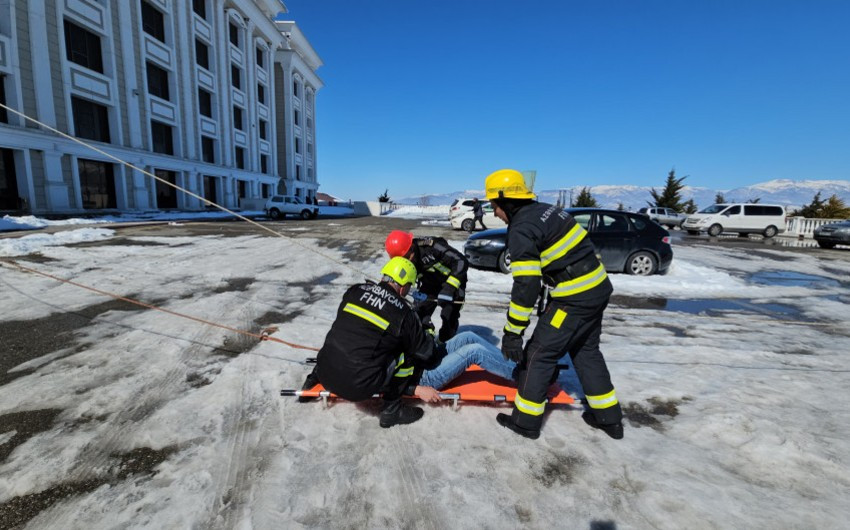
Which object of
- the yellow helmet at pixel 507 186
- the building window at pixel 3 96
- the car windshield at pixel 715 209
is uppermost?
the building window at pixel 3 96

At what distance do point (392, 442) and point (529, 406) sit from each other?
96cm

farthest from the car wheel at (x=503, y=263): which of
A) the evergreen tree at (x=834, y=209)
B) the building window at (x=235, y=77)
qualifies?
the building window at (x=235, y=77)

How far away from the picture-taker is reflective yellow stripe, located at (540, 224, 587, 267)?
8.73ft

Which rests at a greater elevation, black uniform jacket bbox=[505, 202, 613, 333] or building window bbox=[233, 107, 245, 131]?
building window bbox=[233, 107, 245, 131]

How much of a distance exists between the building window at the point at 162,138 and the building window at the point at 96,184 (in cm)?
398

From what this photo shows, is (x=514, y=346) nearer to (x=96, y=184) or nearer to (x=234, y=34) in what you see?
(x=96, y=184)

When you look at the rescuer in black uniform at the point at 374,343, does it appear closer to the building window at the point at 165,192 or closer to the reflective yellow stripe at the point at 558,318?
the reflective yellow stripe at the point at 558,318

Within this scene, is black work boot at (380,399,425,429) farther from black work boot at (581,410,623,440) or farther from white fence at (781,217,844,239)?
white fence at (781,217,844,239)

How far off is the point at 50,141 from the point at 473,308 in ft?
71.7

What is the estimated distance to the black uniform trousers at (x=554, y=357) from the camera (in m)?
2.66

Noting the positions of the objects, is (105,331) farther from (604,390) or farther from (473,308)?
(604,390)

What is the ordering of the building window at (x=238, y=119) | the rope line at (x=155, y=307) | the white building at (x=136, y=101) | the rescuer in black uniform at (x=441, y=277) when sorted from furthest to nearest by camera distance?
the building window at (x=238, y=119) → the white building at (x=136, y=101) → the rope line at (x=155, y=307) → the rescuer in black uniform at (x=441, y=277)

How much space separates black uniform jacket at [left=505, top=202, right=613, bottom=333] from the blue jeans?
1.74 feet

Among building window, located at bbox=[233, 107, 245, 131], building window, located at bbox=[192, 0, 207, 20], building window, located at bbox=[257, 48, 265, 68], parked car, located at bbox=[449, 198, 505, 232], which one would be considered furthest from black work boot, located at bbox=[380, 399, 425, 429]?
building window, located at bbox=[257, 48, 265, 68]
